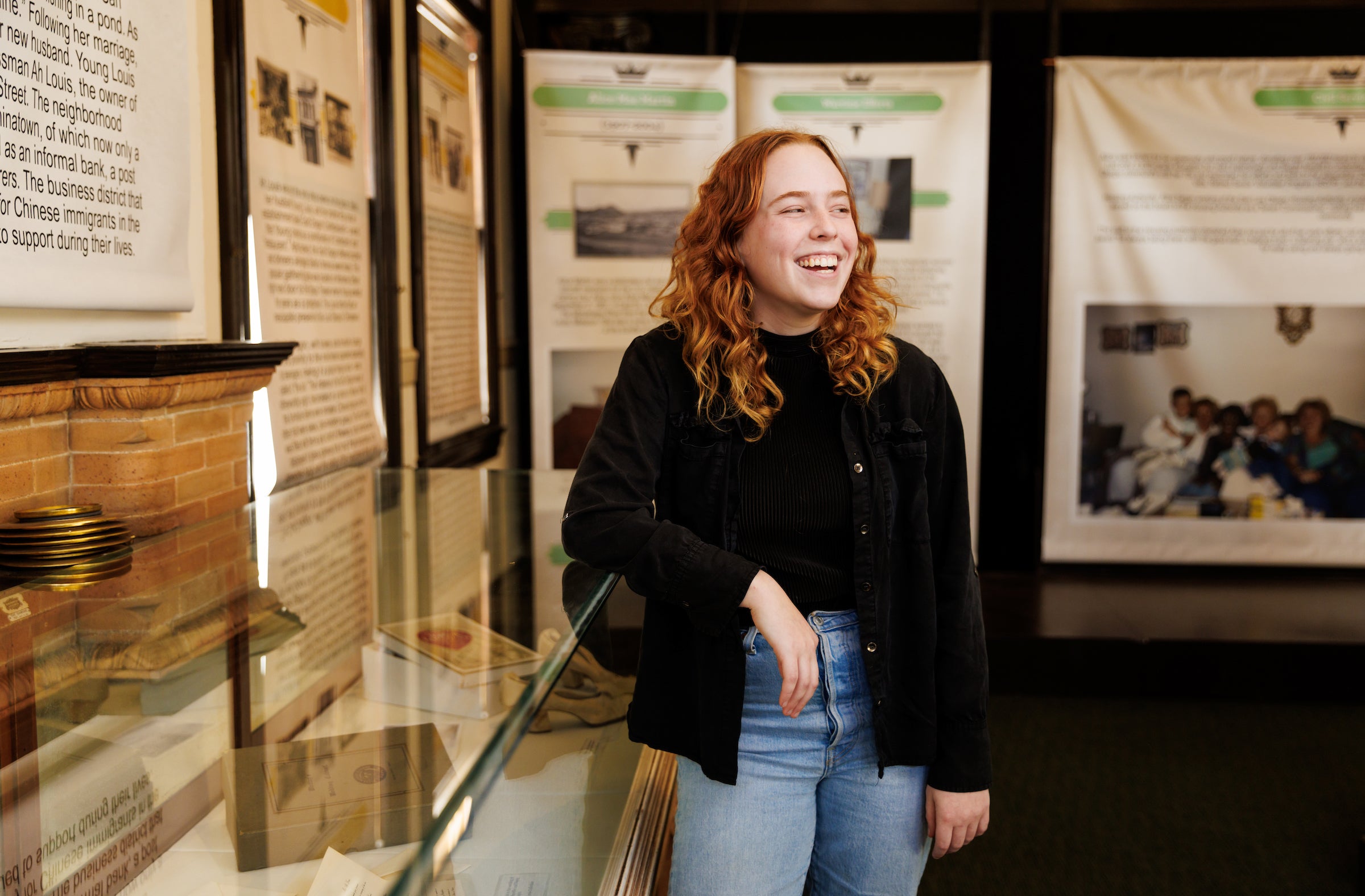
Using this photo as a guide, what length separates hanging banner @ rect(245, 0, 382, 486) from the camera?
245 centimetres

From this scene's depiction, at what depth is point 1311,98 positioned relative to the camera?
14.9ft

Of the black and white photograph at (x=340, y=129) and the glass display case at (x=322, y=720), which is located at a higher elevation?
the black and white photograph at (x=340, y=129)

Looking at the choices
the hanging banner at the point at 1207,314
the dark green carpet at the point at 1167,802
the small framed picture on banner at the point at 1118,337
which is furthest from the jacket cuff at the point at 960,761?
the small framed picture on banner at the point at 1118,337

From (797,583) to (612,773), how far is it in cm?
46

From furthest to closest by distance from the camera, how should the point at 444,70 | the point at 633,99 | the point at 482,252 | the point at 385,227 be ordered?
the point at 633,99 < the point at 482,252 < the point at 444,70 < the point at 385,227

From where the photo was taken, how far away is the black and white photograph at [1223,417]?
15.3 feet

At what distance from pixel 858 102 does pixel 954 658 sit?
12.1 ft

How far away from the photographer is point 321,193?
2.75 meters

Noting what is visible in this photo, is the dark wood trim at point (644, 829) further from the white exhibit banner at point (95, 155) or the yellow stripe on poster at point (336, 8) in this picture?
the yellow stripe on poster at point (336, 8)

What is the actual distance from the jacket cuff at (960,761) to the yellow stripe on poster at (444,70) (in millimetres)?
2889

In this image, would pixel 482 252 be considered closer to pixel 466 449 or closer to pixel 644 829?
pixel 466 449

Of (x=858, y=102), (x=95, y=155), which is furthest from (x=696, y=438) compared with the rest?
(x=858, y=102)

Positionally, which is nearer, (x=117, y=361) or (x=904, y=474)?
(x=904, y=474)

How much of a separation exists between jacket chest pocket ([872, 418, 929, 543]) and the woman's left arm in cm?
2
